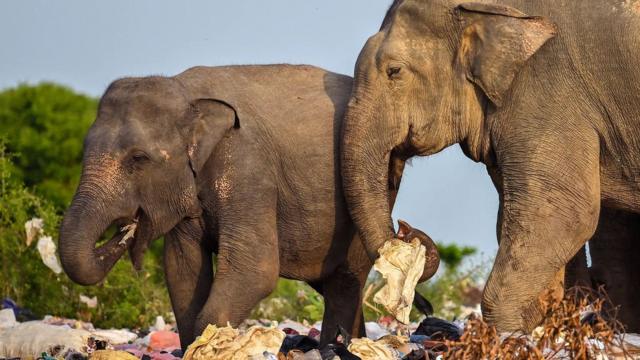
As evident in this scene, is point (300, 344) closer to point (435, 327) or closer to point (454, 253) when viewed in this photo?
point (435, 327)

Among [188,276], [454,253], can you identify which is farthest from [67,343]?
[454,253]

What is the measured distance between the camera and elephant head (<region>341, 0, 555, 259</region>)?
28.8 feet

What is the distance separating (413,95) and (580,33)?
1.01 m

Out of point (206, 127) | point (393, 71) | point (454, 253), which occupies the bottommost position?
point (454, 253)

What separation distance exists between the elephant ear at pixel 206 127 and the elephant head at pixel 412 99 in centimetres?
70

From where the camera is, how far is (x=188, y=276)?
9.10 m

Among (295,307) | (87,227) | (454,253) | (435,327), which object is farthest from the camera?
(454,253)

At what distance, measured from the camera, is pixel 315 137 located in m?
9.21

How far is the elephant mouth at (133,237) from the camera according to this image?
8.78 m

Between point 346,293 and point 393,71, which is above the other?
point 393,71

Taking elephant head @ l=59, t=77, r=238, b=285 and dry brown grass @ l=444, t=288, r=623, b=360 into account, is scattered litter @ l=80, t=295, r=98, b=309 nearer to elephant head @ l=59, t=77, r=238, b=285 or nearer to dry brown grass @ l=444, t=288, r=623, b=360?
elephant head @ l=59, t=77, r=238, b=285

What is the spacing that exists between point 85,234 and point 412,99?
6.51 ft

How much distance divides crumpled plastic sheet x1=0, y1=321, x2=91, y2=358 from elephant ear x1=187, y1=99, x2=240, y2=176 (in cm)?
158

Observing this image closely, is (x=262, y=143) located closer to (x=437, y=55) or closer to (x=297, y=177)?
(x=297, y=177)
